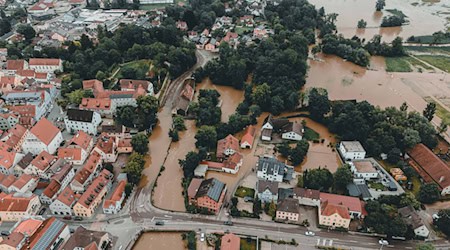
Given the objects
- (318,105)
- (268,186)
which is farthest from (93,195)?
(318,105)

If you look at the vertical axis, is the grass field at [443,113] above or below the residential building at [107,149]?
above

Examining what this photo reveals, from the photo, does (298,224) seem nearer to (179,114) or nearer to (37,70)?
(179,114)

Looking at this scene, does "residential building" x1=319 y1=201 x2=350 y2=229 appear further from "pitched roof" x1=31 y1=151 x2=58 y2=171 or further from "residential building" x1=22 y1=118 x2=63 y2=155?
"residential building" x1=22 y1=118 x2=63 y2=155

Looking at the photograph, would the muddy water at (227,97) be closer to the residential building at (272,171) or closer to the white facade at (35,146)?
the residential building at (272,171)

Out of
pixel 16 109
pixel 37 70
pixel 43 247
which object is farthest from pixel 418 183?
pixel 37 70

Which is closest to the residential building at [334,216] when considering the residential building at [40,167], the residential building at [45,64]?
the residential building at [40,167]

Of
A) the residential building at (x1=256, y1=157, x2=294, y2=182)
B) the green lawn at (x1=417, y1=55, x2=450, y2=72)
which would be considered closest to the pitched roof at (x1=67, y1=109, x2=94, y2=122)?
the residential building at (x1=256, y1=157, x2=294, y2=182)
